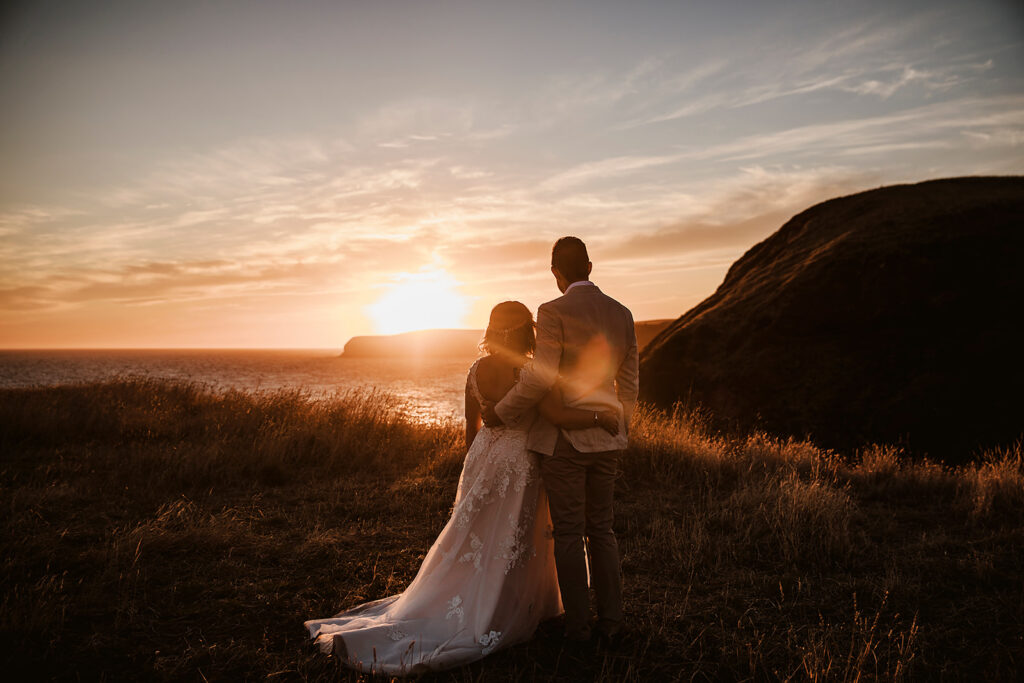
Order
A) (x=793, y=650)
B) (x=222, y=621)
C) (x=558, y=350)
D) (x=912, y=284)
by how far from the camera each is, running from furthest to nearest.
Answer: (x=912, y=284) → (x=222, y=621) → (x=793, y=650) → (x=558, y=350)

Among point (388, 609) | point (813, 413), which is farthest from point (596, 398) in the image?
point (813, 413)

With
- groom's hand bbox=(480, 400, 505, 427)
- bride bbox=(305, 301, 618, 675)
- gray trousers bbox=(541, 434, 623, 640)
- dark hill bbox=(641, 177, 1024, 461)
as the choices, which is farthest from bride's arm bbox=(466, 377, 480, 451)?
dark hill bbox=(641, 177, 1024, 461)

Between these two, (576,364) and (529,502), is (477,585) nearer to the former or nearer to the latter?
(529,502)

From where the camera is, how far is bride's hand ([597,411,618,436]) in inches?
131

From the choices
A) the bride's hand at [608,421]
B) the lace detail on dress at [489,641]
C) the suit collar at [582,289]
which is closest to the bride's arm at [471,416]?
the bride's hand at [608,421]

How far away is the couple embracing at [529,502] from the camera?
3285mm

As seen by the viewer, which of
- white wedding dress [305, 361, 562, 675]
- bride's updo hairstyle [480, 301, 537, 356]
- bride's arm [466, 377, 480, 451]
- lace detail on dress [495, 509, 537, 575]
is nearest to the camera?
white wedding dress [305, 361, 562, 675]

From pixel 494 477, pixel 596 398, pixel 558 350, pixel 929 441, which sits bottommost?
pixel 929 441

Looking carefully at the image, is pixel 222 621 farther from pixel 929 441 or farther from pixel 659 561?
pixel 929 441

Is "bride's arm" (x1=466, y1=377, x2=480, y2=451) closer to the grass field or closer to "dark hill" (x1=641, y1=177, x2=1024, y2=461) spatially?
the grass field

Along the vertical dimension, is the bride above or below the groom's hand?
below

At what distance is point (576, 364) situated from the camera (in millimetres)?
3357

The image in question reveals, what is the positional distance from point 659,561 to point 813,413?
6.67 metres

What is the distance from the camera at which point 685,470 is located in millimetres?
7855
